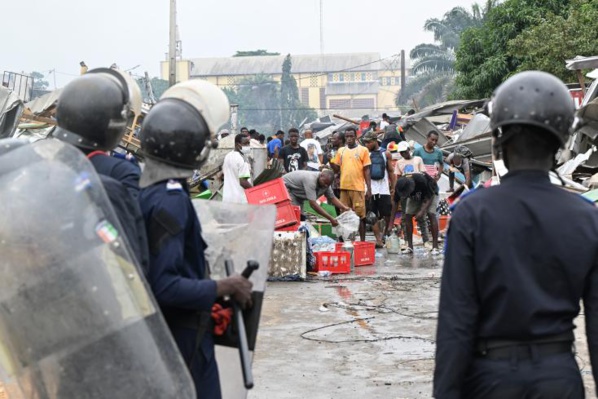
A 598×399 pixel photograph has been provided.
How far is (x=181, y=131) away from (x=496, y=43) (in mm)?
28950

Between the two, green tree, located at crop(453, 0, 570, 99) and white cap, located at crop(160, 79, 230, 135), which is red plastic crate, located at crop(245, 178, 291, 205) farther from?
green tree, located at crop(453, 0, 570, 99)

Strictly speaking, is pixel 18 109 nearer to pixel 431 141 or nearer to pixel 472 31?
pixel 431 141

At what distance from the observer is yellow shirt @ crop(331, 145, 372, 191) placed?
16.4m

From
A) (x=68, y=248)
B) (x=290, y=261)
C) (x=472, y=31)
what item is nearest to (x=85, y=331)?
(x=68, y=248)

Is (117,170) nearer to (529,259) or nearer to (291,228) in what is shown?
(529,259)

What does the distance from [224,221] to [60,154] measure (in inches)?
38.0

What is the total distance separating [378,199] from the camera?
17.1 metres

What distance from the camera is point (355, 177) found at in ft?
53.9

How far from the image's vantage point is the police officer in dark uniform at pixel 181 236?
385 centimetres

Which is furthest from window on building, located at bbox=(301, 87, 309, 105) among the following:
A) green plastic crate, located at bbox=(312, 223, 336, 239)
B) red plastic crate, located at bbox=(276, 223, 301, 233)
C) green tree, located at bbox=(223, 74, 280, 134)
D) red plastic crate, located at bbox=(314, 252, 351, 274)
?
red plastic crate, located at bbox=(276, 223, 301, 233)

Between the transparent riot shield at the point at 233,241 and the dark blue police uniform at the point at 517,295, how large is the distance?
1031mm

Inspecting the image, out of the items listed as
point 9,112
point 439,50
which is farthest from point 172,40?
point 439,50

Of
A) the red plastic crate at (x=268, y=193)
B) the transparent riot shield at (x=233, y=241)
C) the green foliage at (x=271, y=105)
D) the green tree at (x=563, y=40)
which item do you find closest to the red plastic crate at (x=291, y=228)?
the red plastic crate at (x=268, y=193)

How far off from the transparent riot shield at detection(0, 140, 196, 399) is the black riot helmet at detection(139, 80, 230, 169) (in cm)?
51
